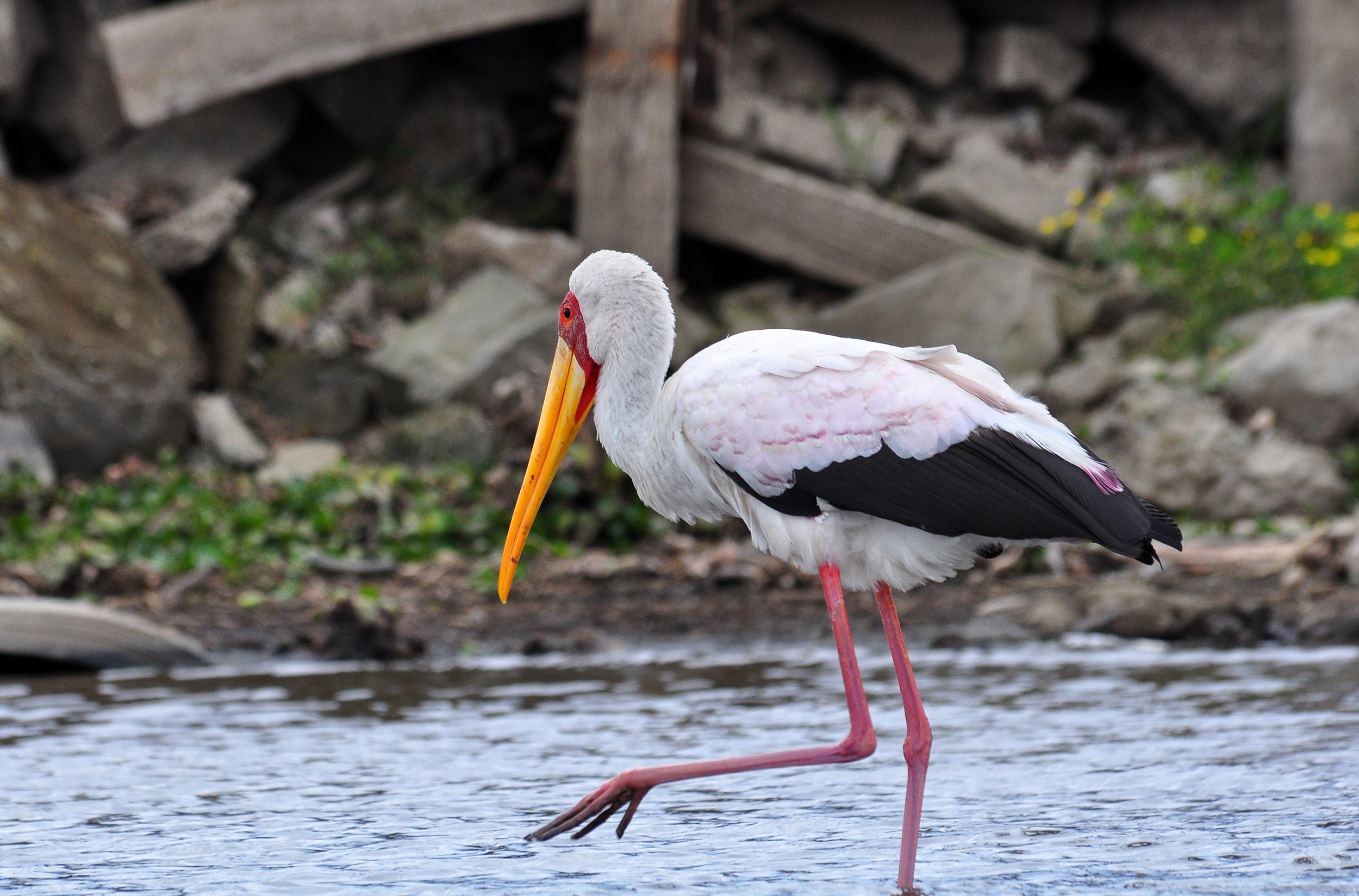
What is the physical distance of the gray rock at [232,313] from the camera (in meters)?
8.58

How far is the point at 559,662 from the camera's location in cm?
593

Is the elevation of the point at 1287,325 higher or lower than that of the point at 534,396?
higher

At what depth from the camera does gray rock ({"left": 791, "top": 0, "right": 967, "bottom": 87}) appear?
9438mm

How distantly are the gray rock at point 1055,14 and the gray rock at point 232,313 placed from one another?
4403 millimetres

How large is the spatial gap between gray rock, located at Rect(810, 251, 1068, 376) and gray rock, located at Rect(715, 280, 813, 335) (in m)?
0.37

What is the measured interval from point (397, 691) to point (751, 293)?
4.06 meters

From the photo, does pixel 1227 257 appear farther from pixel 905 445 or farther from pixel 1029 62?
pixel 905 445

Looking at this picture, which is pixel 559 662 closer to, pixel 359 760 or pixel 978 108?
pixel 359 760

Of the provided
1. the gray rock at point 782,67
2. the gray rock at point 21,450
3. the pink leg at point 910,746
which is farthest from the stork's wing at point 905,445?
the gray rock at point 782,67

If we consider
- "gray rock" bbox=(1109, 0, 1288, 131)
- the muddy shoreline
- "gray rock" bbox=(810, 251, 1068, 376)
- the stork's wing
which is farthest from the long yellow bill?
"gray rock" bbox=(1109, 0, 1288, 131)

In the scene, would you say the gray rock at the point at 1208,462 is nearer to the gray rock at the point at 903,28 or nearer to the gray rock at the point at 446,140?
the gray rock at the point at 903,28

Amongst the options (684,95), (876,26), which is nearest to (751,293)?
(684,95)

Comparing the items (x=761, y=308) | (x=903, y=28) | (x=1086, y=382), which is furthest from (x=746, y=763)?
(x=903, y=28)

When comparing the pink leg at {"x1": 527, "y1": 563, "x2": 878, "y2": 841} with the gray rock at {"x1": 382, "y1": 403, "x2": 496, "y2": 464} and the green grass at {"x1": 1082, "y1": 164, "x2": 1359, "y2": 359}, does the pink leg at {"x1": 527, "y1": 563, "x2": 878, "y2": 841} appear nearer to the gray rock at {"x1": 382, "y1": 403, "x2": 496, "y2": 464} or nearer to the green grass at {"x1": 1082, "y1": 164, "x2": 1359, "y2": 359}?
the gray rock at {"x1": 382, "y1": 403, "x2": 496, "y2": 464}
